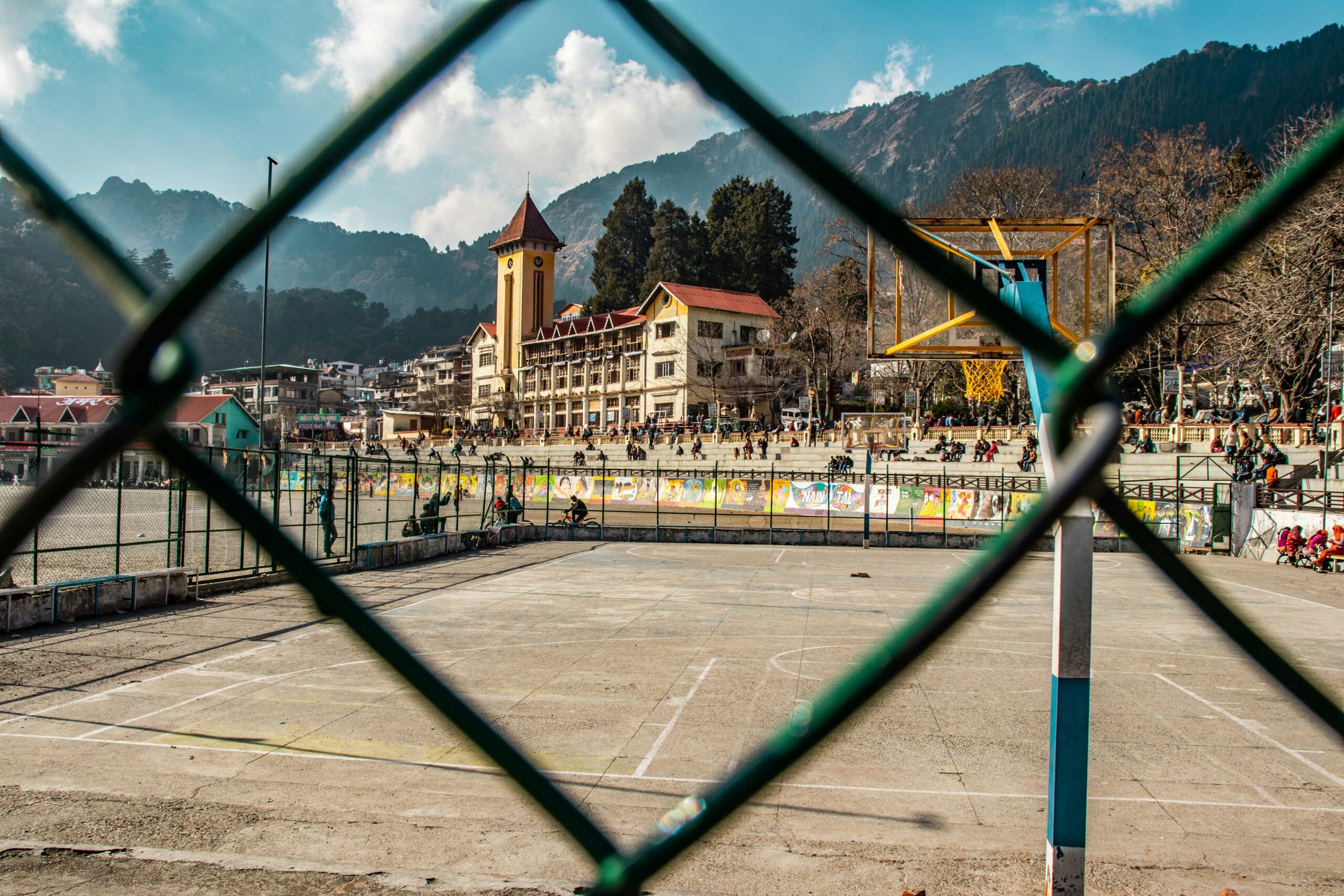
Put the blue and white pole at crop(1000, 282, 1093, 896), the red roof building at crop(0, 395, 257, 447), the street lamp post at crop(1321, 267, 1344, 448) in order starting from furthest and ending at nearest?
the red roof building at crop(0, 395, 257, 447) < the street lamp post at crop(1321, 267, 1344, 448) < the blue and white pole at crop(1000, 282, 1093, 896)

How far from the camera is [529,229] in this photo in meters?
90.4

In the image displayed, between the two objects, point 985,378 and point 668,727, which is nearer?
point 668,727

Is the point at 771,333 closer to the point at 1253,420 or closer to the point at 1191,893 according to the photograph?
the point at 1253,420

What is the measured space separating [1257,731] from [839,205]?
909 centimetres

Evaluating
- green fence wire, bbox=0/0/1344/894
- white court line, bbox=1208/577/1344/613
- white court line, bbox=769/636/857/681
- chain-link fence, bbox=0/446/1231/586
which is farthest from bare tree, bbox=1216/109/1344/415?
green fence wire, bbox=0/0/1344/894

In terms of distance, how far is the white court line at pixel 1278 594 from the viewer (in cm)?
1572

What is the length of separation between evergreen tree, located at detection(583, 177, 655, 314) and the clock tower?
5.22m

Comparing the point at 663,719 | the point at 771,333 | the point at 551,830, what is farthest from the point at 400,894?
the point at 771,333

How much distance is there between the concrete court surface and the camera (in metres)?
4.93

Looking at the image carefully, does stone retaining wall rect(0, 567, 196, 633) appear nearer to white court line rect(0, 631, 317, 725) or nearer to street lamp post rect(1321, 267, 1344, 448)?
white court line rect(0, 631, 317, 725)

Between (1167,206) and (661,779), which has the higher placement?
(1167,206)

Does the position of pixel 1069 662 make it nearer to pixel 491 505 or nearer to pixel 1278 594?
pixel 1278 594

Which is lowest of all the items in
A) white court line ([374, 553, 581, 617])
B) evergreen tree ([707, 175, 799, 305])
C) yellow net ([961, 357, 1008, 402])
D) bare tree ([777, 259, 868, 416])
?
white court line ([374, 553, 581, 617])

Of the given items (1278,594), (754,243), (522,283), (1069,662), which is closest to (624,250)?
(522,283)
